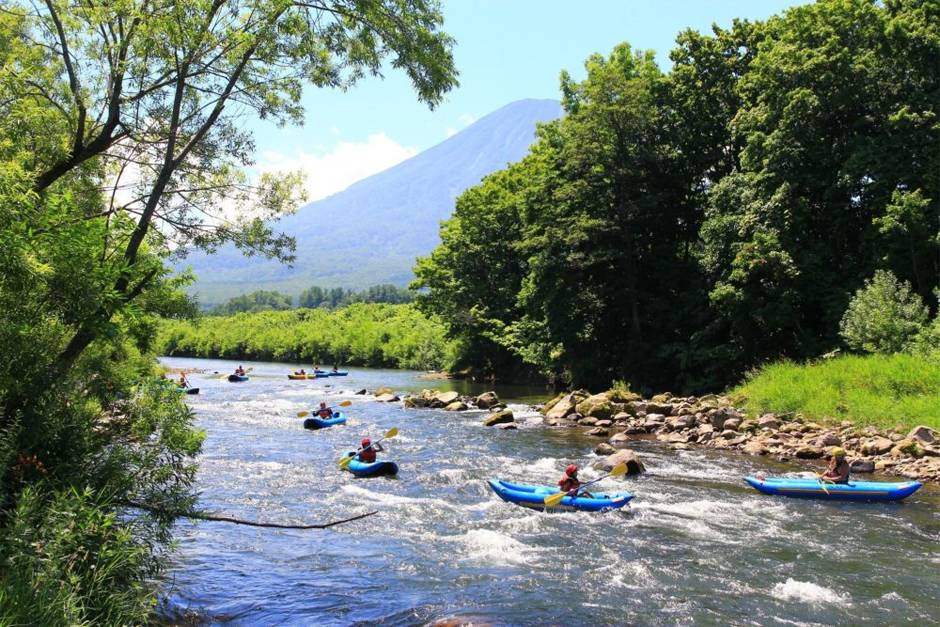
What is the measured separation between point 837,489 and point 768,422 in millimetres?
7229

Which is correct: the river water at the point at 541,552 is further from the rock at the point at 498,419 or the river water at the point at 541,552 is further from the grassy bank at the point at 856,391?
the rock at the point at 498,419

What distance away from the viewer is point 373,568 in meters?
10.3

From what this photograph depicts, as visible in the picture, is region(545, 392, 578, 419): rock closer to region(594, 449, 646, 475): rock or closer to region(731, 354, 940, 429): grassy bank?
region(731, 354, 940, 429): grassy bank

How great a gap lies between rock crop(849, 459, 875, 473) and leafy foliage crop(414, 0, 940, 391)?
33.7 ft

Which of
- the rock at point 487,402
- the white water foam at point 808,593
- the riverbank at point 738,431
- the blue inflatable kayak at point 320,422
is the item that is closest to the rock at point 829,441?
the riverbank at point 738,431

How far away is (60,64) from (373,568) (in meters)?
8.50

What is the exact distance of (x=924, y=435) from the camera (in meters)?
16.8

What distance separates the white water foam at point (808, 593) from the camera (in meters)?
8.91

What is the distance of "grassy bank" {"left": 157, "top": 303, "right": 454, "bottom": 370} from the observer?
67.9 meters

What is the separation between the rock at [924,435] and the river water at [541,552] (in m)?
3.05

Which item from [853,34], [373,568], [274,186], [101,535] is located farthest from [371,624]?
[853,34]

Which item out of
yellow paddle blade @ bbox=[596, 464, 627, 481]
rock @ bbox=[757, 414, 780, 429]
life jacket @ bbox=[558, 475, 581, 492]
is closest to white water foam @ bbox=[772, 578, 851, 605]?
life jacket @ bbox=[558, 475, 581, 492]

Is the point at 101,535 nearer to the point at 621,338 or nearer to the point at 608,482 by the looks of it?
the point at 608,482

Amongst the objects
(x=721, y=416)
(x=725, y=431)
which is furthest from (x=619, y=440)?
(x=721, y=416)
